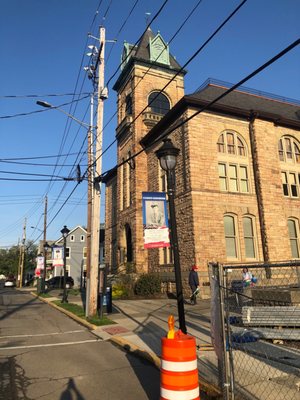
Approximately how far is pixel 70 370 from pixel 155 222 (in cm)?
350

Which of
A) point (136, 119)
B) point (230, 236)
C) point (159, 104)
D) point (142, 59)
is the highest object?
point (142, 59)

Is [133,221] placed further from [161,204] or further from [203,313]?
[161,204]

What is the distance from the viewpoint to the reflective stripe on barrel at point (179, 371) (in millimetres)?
3746

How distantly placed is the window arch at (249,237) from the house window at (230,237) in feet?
2.60

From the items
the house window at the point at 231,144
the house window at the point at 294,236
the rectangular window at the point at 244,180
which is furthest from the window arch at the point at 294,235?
the house window at the point at 231,144

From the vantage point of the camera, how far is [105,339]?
9.12 m

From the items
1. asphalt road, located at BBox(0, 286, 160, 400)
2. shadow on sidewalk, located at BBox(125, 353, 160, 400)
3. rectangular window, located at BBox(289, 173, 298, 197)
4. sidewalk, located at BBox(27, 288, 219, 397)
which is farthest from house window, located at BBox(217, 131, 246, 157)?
shadow on sidewalk, located at BBox(125, 353, 160, 400)

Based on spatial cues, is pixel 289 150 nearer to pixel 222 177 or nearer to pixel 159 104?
pixel 222 177

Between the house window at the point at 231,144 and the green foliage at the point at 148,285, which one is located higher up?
the house window at the point at 231,144

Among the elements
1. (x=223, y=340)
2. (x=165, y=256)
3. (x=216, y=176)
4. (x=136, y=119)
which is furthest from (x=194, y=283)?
(x=136, y=119)

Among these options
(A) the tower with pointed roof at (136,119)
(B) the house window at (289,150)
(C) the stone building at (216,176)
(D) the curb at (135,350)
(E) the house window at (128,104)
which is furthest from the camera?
(E) the house window at (128,104)

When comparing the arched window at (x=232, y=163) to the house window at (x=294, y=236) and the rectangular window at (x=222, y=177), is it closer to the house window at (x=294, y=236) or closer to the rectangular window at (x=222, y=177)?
the rectangular window at (x=222, y=177)

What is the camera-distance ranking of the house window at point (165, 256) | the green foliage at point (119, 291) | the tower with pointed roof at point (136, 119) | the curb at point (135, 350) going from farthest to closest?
the tower with pointed roof at point (136, 119)
the house window at point (165, 256)
the green foliage at point (119, 291)
the curb at point (135, 350)

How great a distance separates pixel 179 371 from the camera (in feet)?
12.4
